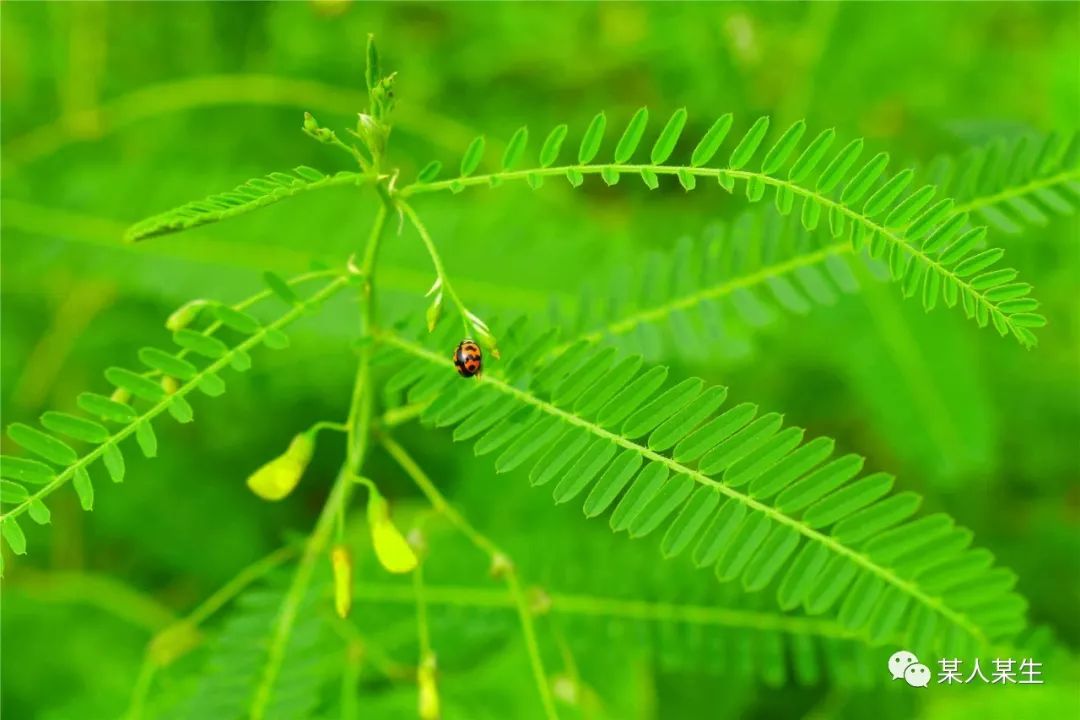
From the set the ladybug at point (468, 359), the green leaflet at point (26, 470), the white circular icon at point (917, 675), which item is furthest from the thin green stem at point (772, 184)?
the white circular icon at point (917, 675)

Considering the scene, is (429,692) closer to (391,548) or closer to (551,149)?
(391,548)

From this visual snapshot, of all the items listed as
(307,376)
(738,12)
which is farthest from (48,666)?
(738,12)

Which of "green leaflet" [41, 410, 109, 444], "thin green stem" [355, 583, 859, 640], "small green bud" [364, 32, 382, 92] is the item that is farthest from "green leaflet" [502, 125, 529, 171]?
"thin green stem" [355, 583, 859, 640]

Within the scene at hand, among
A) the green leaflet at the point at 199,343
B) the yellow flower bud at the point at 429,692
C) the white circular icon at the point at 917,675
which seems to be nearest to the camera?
the green leaflet at the point at 199,343

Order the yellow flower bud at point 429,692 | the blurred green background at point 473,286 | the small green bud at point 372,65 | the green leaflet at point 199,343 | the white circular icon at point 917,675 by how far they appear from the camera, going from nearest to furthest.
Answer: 1. the small green bud at point 372,65
2. the green leaflet at point 199,343
3. the yellow flower bud at point 429,692
4. the white circular icon at point 917,675
5. the blurred green background at point 473,286

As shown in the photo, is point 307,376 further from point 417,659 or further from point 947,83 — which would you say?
point 947,83

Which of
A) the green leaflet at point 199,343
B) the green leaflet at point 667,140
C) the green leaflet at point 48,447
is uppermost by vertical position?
the green leaflet at point 667,140

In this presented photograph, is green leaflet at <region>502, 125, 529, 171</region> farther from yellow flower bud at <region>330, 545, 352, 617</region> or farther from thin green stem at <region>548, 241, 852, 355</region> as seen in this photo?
yellow flower bud at <region>330, 545, 352, 617</region>

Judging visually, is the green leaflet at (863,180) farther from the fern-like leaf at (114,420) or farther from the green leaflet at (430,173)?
the fern-like leaf at (114,420)

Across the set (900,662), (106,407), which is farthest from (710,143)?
(900,662)
